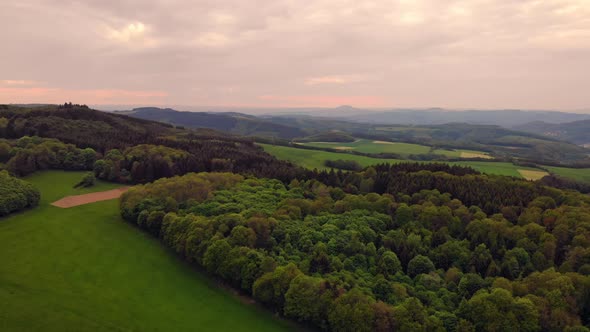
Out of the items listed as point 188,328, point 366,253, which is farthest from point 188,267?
point 366,253

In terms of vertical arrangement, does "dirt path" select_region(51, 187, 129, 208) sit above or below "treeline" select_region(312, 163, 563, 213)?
below

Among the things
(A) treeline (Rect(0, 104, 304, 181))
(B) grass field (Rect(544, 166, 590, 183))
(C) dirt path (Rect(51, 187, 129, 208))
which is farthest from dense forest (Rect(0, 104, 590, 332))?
(B) grass field (Rect(544, 166, 590, 183))

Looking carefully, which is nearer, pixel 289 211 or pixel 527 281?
pixel 527 281

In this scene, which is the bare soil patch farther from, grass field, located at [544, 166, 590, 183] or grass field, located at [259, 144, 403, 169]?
grass field, located at [259, 144, 403, 169]

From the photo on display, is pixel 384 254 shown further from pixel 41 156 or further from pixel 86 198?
pixel 41 156

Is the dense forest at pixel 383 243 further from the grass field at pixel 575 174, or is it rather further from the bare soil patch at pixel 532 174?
the grass field at pixel 575 174

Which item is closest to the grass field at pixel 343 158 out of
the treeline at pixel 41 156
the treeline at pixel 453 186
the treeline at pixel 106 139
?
the treeline at pixel 106 139

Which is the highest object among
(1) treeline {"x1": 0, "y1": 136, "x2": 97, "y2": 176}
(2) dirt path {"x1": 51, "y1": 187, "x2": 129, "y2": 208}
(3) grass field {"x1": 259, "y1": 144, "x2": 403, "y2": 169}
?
(1) treeline {"x1": 0, "y1": 136, "x2": 97, "y2": 176}

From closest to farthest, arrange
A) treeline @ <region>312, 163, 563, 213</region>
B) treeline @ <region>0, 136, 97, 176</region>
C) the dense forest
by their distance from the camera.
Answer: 1. the dense forest
2. treeline @ <region>312, 163, 563, 213</region>
3. treeline @ <region>0, 136, 97, 176</region>

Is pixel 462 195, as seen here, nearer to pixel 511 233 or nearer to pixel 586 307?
pixel 511 233
